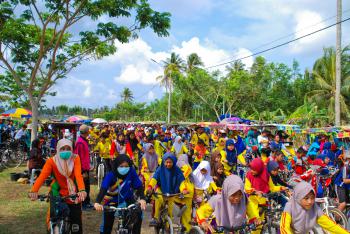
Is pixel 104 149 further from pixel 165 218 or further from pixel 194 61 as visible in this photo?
pixel 194 61

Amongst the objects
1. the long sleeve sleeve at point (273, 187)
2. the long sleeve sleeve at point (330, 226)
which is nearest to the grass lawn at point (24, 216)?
the long sleeve sleeve at point (273, 187)

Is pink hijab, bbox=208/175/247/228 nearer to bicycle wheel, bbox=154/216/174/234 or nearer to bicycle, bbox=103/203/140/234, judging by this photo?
bicycle, bbox=103/203/140/234

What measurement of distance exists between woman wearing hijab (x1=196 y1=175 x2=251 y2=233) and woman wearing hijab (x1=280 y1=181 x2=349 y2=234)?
0.53m

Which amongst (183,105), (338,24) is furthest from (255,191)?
(183,105)

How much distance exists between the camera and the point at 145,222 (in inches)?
329

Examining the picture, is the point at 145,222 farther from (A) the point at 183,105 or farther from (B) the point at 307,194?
(A) the point at 183,105

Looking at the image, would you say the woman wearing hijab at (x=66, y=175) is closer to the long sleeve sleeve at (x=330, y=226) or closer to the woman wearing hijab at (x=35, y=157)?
the long sleeve sleeve at (x=330, y=226)

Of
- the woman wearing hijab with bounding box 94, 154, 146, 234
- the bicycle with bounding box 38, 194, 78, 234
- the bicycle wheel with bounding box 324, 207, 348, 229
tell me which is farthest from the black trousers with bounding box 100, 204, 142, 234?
the bicycle wheel with bounding box 324, 207, 348, 229

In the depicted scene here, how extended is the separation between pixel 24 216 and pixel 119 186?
417 centimetres

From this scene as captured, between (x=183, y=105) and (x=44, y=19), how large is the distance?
42.5 metres

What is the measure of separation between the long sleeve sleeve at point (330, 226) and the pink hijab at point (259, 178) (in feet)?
7.43

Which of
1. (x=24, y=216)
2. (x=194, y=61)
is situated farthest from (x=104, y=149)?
(x=194, y=61)

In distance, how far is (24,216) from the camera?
834 centimetres

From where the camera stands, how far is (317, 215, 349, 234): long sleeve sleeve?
383cm
